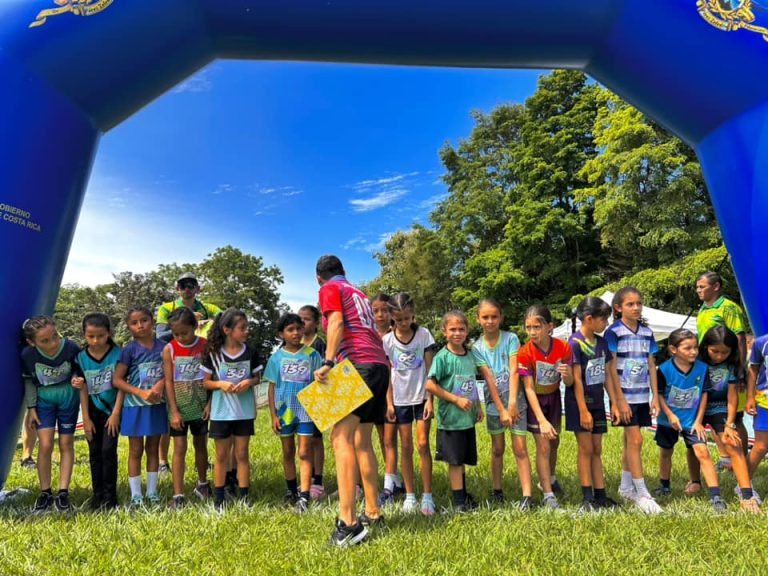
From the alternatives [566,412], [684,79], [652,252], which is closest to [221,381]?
[566,412]

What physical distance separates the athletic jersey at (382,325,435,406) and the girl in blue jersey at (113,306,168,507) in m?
1.96

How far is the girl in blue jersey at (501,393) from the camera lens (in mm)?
4133

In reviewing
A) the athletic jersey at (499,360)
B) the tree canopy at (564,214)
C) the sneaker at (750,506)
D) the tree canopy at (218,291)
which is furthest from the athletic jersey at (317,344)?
the tree canopy at (218,291)

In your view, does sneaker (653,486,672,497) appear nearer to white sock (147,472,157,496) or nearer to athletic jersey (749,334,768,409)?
athletic jersey (749,334,768,409)

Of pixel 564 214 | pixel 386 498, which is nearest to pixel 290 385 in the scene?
pixel 386 498

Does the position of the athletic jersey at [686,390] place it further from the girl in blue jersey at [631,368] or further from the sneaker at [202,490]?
the sneaker at [202,490]

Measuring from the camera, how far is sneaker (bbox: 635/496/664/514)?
3952 millimetres

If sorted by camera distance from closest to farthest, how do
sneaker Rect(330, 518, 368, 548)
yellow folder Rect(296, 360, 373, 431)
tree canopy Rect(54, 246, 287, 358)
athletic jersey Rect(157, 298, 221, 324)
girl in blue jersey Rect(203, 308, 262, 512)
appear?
1. sneaker Rect(330, 518, 368, 548)
2. yellow folder Rect(296, 360, 373, 431)
3. girl in blue jersey Rect(203, 308, 262, 512)
4. athletic jersey Rect(157, 298, 221, 324)
5. tree canopy Rect(54, 246, 287, 358)

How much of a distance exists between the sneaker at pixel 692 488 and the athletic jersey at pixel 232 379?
3888 mm

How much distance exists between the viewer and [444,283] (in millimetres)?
31016

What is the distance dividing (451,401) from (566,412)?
949mm

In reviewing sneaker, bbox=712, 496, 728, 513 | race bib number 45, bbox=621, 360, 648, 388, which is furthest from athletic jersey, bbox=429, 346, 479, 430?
sneaker, bbox=712, 496, 728, 513

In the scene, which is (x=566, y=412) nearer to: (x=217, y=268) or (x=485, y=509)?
(x=485, y=509)

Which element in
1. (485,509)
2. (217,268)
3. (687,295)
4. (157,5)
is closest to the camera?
(485,509)
